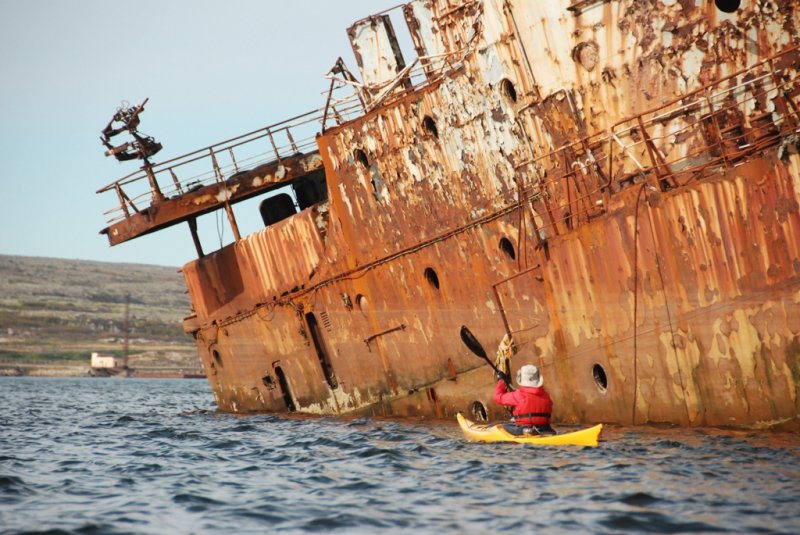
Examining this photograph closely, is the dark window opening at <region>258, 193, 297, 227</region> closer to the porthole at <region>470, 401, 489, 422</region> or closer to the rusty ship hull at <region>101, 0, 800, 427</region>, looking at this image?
the rusty ship hull at <region>101, 0, 800, 427</region>

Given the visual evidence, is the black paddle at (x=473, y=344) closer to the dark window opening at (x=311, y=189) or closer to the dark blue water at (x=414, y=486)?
the dark blue water at (x=414, y=486)

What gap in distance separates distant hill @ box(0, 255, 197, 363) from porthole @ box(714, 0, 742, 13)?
75.2 m

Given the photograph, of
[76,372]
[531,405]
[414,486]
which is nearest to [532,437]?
[531,405]

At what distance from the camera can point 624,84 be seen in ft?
41.6

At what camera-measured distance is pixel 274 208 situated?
69.8 feet

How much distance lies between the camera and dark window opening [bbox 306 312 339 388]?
61.1ft

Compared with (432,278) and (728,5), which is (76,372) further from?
(728,5)

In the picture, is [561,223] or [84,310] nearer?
[561,223]

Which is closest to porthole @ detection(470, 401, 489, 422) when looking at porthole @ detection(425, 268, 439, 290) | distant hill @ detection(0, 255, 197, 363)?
porthole @ detection(425, 268, 439, 290)

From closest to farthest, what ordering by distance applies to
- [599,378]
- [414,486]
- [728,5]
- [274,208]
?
[414,486] < [728,5] < [599,378] < [274,208]

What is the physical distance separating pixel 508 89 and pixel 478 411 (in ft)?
16.3

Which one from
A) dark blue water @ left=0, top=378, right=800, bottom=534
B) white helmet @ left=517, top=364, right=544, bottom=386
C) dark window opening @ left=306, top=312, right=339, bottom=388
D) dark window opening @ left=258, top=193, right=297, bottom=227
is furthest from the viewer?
dark window opening @ left=258, top=193, right=297, bottom=227

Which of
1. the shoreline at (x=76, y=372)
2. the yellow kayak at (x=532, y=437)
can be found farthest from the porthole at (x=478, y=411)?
the shoreline at (x=76, y=372)

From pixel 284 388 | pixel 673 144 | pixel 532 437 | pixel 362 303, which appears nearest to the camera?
pixel 673 144
